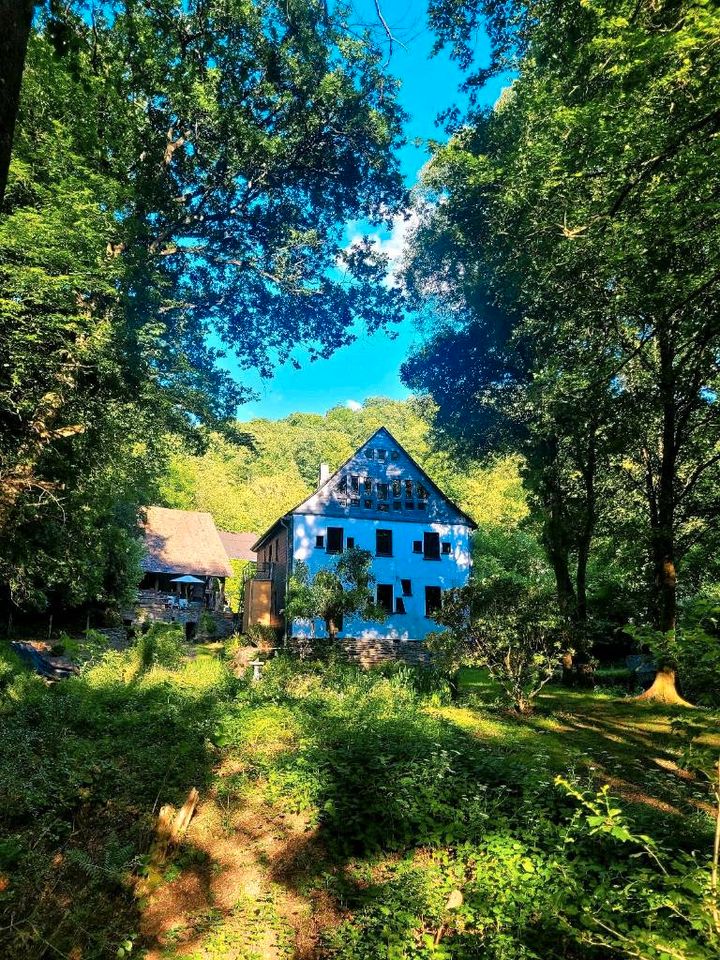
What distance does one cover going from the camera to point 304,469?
8169cm

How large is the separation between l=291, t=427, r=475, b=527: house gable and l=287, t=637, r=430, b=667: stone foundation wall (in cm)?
637

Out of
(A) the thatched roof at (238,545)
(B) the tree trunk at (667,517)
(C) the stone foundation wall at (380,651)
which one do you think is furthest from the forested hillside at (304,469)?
(B) the tree trunk at (667,517)

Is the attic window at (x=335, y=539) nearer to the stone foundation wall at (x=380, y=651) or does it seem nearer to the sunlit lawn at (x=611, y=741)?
the stone foundation wall at (x=380, y=651)

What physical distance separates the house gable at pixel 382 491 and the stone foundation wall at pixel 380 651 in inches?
251

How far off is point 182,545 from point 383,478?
18.4 metres

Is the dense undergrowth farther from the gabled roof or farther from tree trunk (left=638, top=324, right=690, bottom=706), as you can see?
the gabled roof

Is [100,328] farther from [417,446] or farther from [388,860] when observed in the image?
[417,446]

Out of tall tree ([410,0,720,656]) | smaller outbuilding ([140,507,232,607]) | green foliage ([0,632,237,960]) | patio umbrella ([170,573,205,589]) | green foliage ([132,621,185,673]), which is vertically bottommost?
green foliage ([0,632,237,960])

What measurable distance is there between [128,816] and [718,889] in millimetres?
6444

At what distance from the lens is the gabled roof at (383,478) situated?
86.8 feet

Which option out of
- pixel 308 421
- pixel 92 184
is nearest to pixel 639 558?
pixel 92 184

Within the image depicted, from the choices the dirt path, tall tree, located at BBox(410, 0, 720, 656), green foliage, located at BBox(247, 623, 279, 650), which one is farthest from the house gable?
the dirt path

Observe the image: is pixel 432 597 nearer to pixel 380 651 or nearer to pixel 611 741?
pixel 380 651

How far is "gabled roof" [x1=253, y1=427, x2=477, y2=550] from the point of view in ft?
86.8
